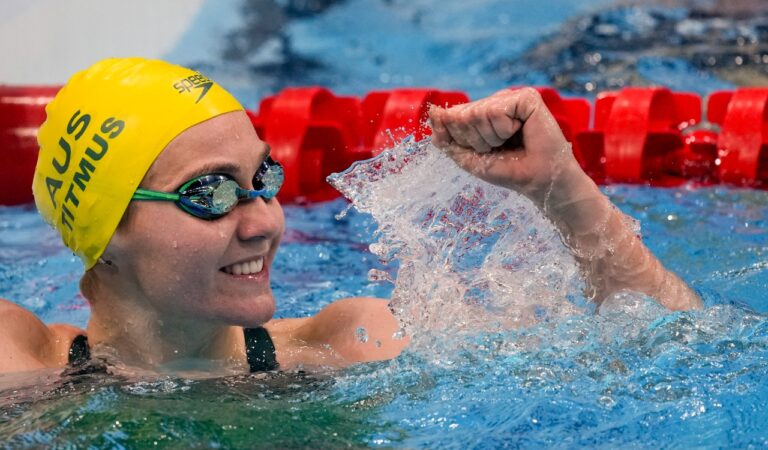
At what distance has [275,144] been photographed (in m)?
4.48

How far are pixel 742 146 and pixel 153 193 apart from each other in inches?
126

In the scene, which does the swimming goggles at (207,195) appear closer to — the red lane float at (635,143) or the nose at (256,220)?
the nose at (256,220)

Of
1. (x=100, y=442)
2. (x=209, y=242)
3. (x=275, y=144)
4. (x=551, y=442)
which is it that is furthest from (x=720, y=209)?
(x=100, y=442)

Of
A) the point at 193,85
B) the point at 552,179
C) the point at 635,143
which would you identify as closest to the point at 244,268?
the point at 193,85

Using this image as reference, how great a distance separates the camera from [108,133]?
1.94m

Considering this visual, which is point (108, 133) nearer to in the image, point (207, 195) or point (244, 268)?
point (207, 195)

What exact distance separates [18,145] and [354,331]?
9.75 feet

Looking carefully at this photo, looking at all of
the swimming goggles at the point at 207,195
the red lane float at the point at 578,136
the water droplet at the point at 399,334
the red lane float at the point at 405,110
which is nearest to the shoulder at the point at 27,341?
the swimming goggles at the point at 207,195

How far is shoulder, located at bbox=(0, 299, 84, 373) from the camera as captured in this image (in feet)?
6.57

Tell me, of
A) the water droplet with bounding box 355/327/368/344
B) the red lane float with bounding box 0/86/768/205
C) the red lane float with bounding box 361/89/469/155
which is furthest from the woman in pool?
the red lane float with bounding box 0/86/768/205

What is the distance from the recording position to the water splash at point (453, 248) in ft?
7.07

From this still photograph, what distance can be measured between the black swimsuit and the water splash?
30 cm

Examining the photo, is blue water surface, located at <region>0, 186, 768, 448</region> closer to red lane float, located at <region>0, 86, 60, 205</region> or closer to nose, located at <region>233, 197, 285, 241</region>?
nose, located at <region>233, 197, 285, 241</region>

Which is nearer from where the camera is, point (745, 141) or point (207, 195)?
point (207, 195)
